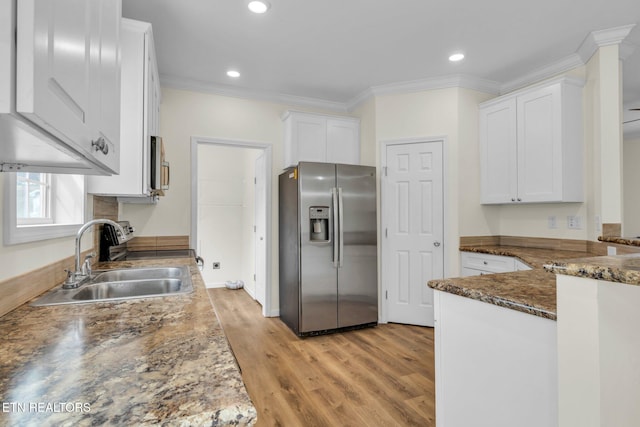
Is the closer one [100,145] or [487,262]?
[100,145]

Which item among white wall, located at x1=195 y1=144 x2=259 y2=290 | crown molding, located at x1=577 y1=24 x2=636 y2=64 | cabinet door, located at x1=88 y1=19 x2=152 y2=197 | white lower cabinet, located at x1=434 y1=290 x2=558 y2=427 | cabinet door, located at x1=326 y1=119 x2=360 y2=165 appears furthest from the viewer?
white wall, located at x1=195 y1=144 x2=259 y2=290

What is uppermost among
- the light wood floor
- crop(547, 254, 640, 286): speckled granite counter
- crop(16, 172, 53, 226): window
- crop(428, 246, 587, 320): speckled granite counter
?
crop(16, 172, 53, 226): window

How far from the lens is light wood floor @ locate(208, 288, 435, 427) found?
192cm

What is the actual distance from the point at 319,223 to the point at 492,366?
2.27m

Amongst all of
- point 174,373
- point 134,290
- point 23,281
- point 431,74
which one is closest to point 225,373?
point 174,373

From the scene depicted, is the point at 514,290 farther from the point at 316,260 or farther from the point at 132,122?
the point at 316,260

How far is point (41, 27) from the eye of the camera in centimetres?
49

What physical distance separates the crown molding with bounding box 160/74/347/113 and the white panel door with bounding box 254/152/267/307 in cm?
66

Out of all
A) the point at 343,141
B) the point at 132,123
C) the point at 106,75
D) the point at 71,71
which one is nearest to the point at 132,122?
the point at 132,123

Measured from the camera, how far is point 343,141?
153 inches

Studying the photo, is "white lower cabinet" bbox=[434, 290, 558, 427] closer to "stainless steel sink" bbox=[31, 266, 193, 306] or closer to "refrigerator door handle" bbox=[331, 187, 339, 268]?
"stainless steel sink" bbox=[31, 266, 193, 306]

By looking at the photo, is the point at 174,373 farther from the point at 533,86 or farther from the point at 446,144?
the point at 533,86

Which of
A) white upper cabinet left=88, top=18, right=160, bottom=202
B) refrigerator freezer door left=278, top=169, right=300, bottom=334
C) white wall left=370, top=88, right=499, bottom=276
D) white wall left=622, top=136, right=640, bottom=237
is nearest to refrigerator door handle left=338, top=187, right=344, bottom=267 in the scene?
refrigerator freezer door left=278, top=169, right=300, bottom=334

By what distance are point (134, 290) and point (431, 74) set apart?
127 inches
